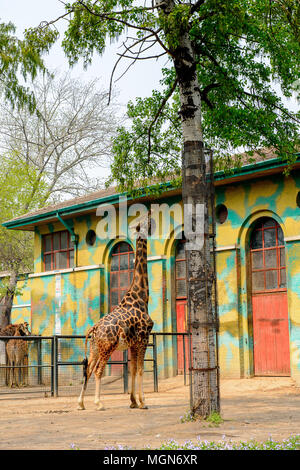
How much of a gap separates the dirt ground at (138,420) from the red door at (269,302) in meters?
1.29

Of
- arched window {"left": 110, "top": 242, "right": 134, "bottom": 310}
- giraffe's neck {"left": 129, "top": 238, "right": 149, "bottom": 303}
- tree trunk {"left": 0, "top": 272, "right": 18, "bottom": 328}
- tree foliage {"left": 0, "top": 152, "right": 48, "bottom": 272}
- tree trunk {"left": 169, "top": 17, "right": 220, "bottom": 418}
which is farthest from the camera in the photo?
tree foliage {"left": 0, "top": 152, "right": 48, "bottom": 272}

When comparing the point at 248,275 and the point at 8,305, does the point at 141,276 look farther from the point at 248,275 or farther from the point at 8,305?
the point at 8,305

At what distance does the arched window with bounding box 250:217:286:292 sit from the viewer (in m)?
17.2

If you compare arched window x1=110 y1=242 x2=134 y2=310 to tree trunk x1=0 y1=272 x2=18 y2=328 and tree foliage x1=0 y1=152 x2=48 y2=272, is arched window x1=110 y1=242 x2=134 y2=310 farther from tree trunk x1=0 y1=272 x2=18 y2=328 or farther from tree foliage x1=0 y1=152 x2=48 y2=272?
tree foliage x1=0 y1=152 x2=48 y2=272

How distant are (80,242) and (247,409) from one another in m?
12.5

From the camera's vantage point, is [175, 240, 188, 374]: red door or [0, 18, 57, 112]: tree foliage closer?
[0, 18, 57, 112]: tree foliage

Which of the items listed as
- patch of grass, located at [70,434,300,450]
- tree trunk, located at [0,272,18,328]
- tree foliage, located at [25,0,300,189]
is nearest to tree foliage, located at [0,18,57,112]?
tree foliage, located at [25,0,300,189]

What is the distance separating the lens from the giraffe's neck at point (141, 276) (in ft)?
39.5

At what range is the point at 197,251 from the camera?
927 centimetres

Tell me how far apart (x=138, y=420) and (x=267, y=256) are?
345 inches

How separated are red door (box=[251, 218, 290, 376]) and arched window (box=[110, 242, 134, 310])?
193 inches

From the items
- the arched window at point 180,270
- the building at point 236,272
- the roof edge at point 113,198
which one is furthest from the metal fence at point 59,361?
the roof edge at point 113,198

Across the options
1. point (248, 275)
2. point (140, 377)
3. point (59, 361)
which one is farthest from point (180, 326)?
point (140, 377)

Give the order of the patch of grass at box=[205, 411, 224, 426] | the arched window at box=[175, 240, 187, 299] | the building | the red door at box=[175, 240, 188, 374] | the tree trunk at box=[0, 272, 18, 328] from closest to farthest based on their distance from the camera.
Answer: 1. the patch of grass at box=[205, 411, 224, 426]
2. the building
3. the red door at box=[175, 240, 188, 374]
4. the arched window at box=[175, 240, 187, 299]
5. the tree trunk at box=[0, 272, 18, 328]
